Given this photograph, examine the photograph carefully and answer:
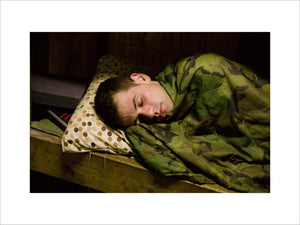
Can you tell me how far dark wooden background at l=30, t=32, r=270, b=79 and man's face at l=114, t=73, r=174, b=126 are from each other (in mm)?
570

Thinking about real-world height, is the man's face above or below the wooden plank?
above

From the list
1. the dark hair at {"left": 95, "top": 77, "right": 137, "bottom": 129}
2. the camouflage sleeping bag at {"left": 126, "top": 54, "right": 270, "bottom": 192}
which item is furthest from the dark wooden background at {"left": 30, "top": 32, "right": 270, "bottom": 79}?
the dark hair at {"left": 95, "top": 77, "right": 137, "bottom": 129}

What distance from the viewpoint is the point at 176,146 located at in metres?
0.98

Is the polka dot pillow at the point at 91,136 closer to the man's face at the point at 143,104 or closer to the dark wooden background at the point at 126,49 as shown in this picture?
the man's face at the point at 143,104

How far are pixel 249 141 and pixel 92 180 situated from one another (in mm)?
713

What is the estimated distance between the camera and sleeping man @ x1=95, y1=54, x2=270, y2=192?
962 mm

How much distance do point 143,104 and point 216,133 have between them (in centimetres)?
35

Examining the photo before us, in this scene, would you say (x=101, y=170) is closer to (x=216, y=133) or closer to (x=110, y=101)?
(x=110, y=101)

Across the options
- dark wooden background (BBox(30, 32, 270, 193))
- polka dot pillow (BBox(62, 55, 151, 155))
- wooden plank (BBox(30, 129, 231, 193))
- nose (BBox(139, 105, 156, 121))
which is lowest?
wooden plank (BBox(30, 129, 231, 193))

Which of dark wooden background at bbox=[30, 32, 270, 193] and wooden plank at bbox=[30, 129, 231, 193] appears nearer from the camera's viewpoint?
wooden plank at bbox=[30, 129, 231, 193]

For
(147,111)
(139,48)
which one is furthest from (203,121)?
(139,48)

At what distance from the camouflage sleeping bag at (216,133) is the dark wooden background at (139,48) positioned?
0.43 meters

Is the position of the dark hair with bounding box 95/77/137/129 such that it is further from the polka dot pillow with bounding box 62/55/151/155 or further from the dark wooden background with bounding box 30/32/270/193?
the dark wooden background with bounding box 30/32/270/193

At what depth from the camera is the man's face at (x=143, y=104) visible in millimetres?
1026
